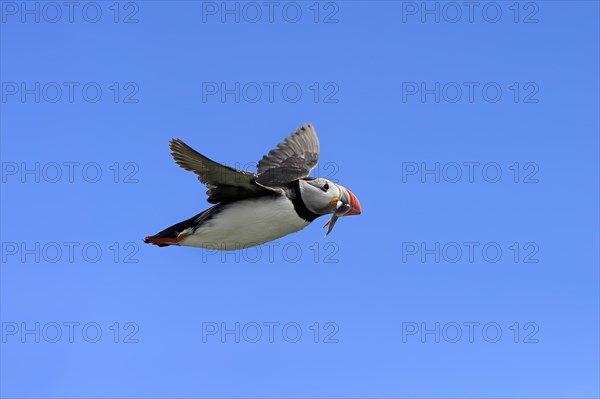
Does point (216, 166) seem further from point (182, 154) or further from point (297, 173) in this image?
point (297, 173)

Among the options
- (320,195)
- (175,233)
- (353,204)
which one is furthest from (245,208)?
(353,204)

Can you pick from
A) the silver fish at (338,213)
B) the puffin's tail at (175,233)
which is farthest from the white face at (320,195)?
the puffin's tail at (175,233)

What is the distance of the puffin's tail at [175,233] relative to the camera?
30.8 ft

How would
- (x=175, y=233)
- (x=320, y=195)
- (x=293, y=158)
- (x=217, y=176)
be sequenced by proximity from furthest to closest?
(x=293, y=158)
(x=320, y=195)
(x=175, y=233)
(x=217, y=176)

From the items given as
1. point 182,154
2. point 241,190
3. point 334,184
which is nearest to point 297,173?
point 334,184

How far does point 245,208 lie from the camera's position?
933 cm

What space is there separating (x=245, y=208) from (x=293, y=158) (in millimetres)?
2235

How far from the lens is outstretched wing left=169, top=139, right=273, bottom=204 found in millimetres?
8734

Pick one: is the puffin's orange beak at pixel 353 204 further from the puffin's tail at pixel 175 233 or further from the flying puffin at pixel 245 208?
the puffin's tail at pixel 175 233

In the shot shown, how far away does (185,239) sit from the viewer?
30.9 ft

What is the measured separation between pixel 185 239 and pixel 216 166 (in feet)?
3.61

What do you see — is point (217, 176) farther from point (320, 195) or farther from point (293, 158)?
point (293, 158)

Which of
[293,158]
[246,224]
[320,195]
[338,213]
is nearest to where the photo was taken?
[246,224]

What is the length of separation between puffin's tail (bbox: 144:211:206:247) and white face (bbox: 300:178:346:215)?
Result: 123 cm
